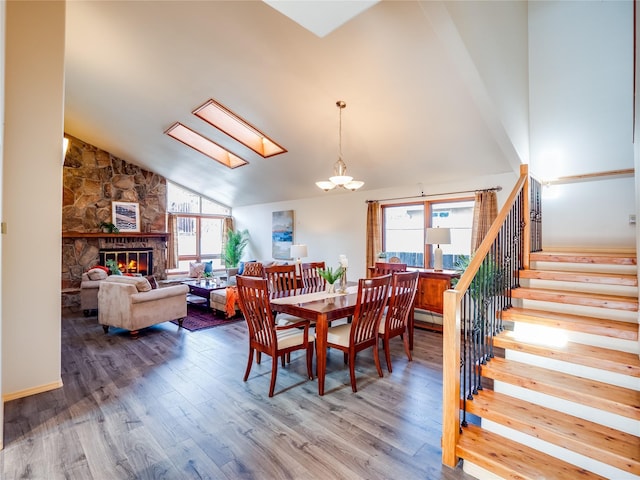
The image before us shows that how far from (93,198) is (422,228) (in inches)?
283

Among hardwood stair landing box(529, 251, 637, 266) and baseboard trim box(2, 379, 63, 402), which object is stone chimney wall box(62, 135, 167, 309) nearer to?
baseboard trim box(2, 379, 63, 402)

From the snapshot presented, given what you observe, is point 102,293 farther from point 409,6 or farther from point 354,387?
point 409,6

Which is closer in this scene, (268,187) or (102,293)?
(102,293)

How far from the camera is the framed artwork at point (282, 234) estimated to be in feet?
25.1

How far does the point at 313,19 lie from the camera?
1.87 metres

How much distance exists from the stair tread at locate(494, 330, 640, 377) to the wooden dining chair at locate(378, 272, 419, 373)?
1000mm

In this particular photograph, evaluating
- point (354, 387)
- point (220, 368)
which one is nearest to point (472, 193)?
point (354, 387)

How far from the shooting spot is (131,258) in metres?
7.46

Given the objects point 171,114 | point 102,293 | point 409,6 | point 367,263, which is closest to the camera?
point 409,6

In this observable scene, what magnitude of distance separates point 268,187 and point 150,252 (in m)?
3.42

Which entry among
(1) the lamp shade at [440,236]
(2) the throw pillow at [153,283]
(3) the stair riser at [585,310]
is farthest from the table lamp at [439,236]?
(2) the throw pillow at [153,283]

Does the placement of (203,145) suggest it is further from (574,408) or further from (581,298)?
(574,408)

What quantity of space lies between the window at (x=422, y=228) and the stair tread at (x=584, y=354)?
277 centimetres

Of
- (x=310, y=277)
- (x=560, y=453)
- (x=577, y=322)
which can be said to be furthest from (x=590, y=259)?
(x=310, y=277)
